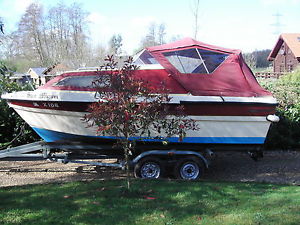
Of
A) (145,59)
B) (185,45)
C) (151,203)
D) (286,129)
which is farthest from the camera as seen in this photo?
(286,129)

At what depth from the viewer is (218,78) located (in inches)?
258

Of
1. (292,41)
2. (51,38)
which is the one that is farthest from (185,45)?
(292,41)

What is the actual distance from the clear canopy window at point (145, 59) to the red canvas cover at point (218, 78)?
262 mm

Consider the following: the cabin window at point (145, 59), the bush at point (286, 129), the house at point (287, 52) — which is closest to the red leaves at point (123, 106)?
the cabin window at point (145, 59)

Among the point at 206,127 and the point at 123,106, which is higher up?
the point at 123,106

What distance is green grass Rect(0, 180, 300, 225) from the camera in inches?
170

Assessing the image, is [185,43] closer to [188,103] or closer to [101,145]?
[188,103]

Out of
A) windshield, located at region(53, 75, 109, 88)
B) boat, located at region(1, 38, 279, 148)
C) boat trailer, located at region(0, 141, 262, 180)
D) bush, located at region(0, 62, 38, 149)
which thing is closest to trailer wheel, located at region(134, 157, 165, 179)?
boat trailer, located at region(0, 141, 262, 180)

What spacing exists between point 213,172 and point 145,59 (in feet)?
9.80

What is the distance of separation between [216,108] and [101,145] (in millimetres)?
2409

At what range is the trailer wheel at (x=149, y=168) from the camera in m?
6.38

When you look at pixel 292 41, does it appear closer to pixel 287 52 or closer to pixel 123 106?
pixel 287 52

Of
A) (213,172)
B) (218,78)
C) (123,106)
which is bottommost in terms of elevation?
(213,172)

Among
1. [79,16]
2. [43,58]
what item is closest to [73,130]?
[43,58]
